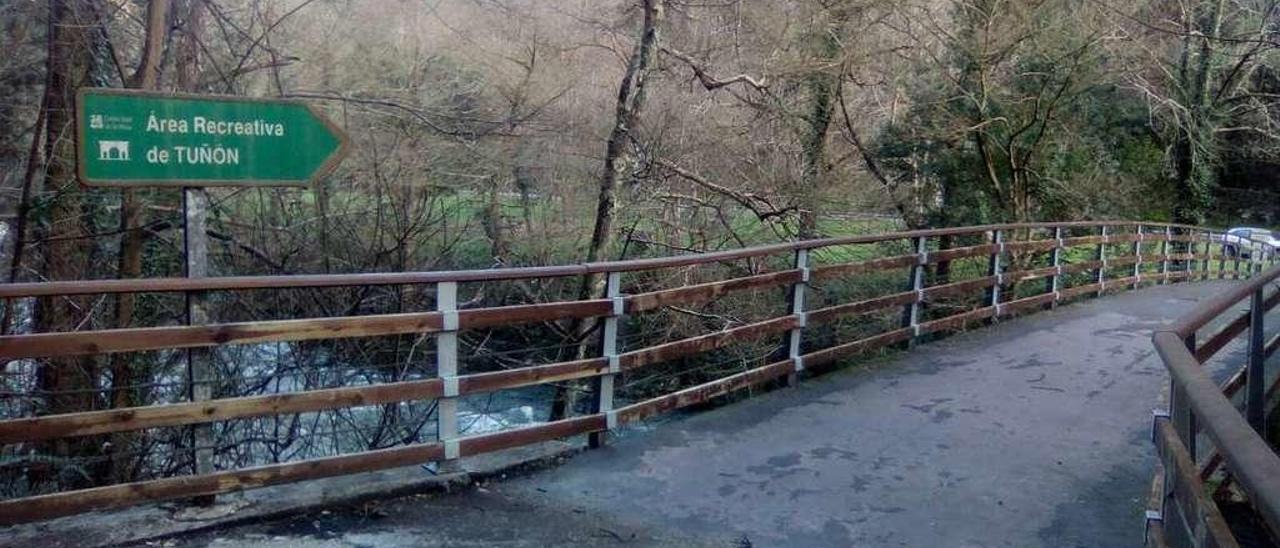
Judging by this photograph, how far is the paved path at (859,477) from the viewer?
5.18 metres

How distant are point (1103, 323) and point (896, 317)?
9.23ft

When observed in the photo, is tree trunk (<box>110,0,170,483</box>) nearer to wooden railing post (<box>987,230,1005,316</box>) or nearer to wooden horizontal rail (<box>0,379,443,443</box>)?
wooden horizontal rail (<box>0,379,443,443</box>)

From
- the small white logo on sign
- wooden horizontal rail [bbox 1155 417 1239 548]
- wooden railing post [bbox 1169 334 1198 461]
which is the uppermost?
the small white logo on sign

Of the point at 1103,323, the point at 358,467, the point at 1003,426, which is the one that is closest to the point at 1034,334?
the point at 1103,323

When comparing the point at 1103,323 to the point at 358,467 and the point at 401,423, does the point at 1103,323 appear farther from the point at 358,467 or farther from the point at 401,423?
the point at 358,467

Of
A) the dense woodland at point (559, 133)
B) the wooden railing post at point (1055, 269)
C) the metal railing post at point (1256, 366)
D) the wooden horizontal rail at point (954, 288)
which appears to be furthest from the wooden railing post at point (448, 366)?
the wooden railing post at point (1055, 269)

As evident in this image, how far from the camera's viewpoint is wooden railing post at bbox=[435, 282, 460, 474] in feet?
17.8

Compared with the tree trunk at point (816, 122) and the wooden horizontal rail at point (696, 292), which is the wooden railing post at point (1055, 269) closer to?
the tree trunk at point (816, 122)

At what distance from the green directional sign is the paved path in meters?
1.63

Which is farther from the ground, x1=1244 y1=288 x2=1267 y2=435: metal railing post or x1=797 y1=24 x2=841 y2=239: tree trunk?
x1=797 y1=24 x2=841 y2=239: tree trunk

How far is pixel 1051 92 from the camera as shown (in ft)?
63.4

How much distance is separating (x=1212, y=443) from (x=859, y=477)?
3.01 metres

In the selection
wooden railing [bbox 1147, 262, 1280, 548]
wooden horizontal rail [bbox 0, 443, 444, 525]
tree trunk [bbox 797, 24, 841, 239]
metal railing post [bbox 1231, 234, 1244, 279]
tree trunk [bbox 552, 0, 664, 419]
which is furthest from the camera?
metal railing post [bbox 1231, 234, 1244, 279]

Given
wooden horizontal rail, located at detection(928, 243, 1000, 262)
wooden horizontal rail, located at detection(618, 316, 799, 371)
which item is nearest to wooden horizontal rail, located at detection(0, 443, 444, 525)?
wooden horizontal rail, located at detection(618, 316, 799, 371)
